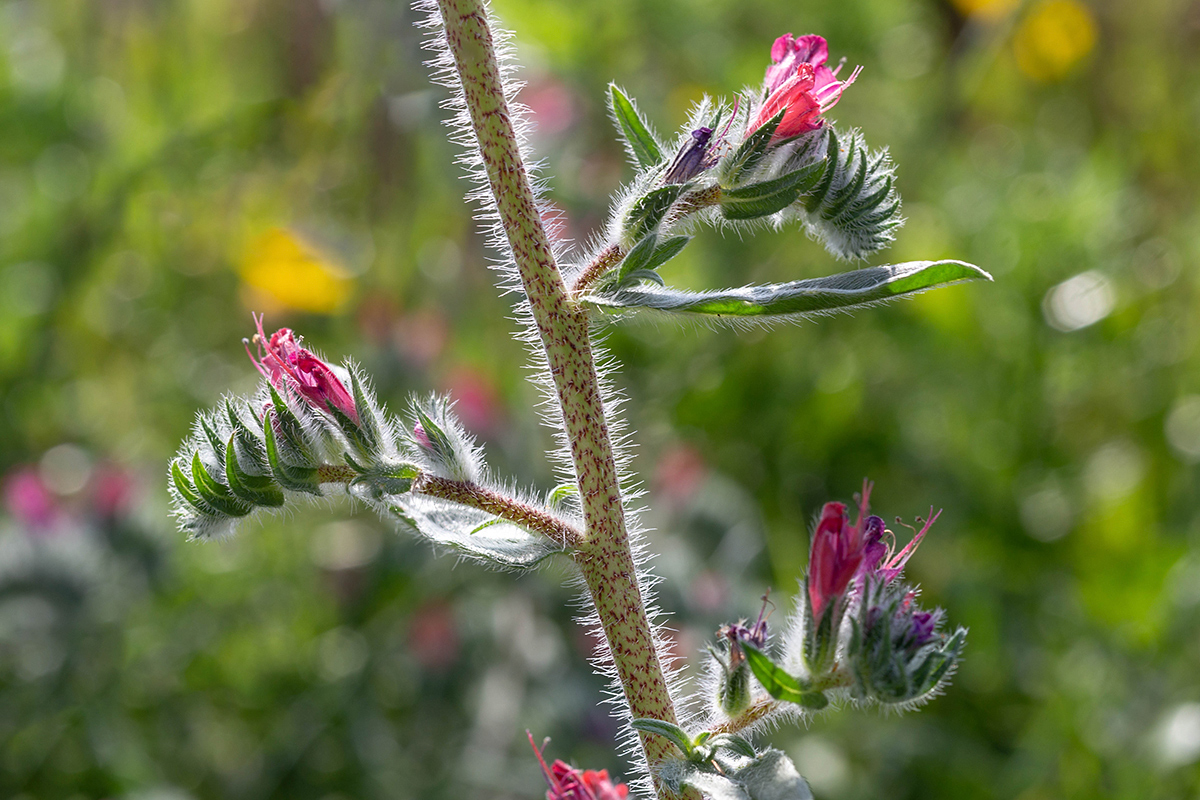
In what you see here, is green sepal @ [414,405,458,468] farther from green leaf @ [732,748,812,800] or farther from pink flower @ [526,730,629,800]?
green leaf @ [732,748,812,800]

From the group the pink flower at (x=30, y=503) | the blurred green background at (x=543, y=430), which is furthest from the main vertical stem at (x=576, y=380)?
the pink flower at (x=30, y=503)

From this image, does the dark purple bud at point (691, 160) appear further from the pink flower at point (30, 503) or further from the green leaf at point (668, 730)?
the pink flower at point (30, 503)

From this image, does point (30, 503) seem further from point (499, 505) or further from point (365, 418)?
point (499, 505)

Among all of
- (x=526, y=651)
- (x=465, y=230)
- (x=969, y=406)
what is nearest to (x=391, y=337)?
(x=465, y=230)

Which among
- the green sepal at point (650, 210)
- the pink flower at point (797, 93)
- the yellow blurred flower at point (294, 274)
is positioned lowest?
the green sepal at point (650, 210)

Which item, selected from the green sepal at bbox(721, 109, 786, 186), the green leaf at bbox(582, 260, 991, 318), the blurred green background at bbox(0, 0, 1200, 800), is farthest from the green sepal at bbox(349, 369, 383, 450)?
the blurred green background at bbox(0, 0, 1200, 800)

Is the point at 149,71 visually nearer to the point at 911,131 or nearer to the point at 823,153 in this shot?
the point at 911,131
